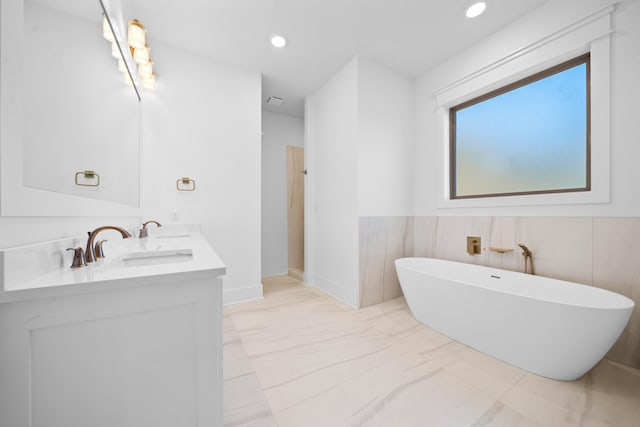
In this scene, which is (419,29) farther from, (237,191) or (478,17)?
(237,191)

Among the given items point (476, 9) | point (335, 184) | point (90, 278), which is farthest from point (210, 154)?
point (476, 9)

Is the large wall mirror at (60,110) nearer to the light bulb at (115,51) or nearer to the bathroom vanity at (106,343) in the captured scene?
the light bulb at (115,51)

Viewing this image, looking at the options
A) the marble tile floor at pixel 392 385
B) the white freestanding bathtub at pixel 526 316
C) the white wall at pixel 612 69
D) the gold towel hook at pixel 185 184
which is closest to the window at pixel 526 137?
the white wall at pixel 612 69

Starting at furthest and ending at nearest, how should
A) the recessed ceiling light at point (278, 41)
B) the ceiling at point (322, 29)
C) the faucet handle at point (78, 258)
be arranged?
the recessed ceiling light at point (278, 41) < the ceiling at point (322, 29) < the faucet handle at point (78, 258)

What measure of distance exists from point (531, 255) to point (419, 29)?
2113 mm

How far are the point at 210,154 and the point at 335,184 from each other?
1.37 metres

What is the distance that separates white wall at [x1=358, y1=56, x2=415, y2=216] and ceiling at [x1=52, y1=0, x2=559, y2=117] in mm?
199

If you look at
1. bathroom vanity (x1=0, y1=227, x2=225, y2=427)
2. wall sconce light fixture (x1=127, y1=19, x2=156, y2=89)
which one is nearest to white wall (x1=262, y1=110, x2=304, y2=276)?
wall sconce light fixture (x1=127, y1=19, x2=156, y2=89)

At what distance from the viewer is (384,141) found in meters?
2.51

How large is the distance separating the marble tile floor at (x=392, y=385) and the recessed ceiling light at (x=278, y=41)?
2564mm

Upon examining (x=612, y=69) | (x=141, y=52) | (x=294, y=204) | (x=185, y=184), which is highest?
(x=141, y=52)

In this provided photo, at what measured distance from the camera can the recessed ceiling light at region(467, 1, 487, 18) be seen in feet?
5.73

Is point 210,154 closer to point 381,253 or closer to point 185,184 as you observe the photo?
point 185,184

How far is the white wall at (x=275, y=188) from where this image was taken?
138 inches
